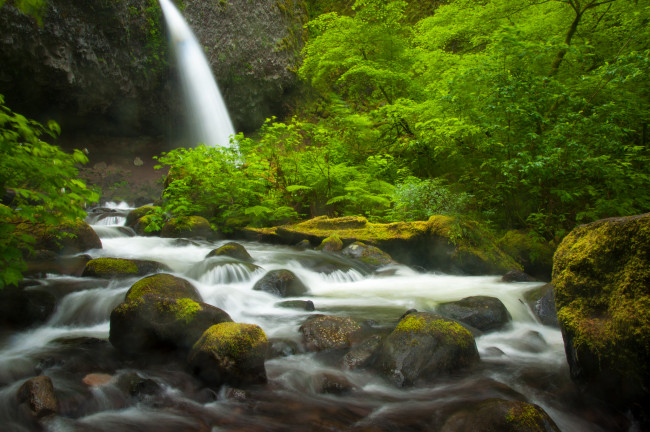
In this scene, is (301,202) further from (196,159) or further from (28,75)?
(28,75)

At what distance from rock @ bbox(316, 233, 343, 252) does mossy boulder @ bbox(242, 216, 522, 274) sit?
0.13 meters

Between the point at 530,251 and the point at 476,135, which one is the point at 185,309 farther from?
the point at 530,251

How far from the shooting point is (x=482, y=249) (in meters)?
7.59

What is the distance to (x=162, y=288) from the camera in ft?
15.2

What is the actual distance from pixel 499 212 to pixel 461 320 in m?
4.68

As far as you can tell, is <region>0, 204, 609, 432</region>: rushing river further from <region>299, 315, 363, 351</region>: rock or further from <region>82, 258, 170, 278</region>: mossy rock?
<region>82, 258, 170, 278</region>: mossy rock

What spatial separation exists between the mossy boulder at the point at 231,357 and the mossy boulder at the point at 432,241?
5.17 meters

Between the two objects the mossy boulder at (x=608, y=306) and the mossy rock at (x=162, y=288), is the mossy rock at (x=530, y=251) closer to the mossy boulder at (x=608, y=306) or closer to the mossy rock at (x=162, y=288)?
the mossy boulder at (x=608, y=306)

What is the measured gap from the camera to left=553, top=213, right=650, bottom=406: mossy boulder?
2641 millimetres

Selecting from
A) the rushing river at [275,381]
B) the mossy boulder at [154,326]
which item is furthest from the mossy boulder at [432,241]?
the mossy boulder at [154,326]

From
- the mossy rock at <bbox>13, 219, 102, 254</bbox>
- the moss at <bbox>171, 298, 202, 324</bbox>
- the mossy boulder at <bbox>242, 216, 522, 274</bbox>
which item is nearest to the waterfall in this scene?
the mossy rock at <bbox>13, 219, 102, 254</bbox>

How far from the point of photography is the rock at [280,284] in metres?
6.12

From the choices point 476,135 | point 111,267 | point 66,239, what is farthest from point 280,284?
point 476,135

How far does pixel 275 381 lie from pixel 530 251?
20.0 ft
